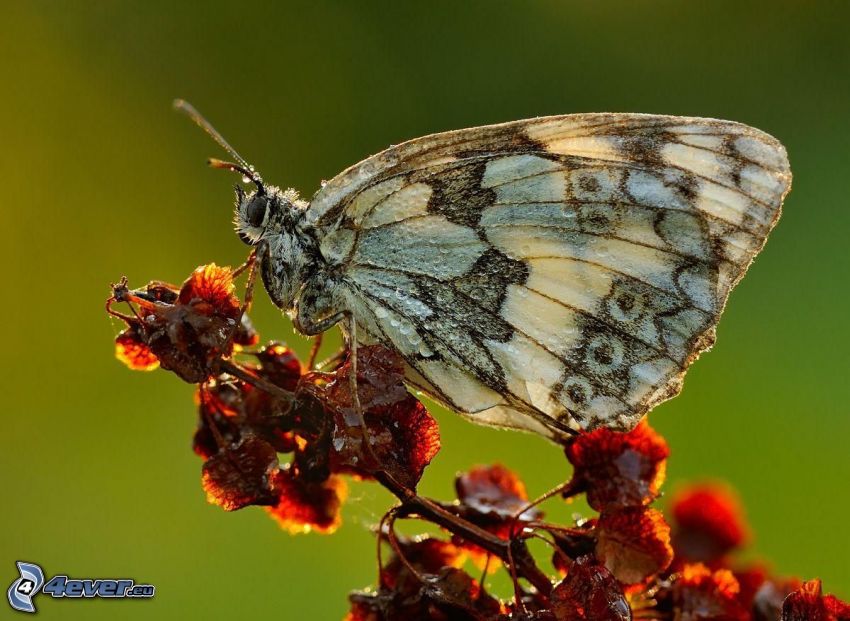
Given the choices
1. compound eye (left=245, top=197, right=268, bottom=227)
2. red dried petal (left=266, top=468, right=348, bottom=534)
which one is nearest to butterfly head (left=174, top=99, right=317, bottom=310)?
compound eye (left=245, top=197, right=268, bottom=227)

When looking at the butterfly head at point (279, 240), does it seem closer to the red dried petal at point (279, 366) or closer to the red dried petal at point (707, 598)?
the red dried petal at point (279, 366)

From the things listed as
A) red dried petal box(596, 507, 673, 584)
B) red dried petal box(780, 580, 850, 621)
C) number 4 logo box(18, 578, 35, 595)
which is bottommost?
red dried petal box(780, 580, 850, 621)

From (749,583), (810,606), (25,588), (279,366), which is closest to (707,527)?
(749,583)

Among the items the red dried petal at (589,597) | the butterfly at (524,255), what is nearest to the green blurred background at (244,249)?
the butterfly at (524,255)

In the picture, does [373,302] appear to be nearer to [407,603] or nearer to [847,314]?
[407,603]

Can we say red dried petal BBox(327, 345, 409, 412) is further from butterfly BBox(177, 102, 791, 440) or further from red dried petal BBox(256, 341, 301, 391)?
butterfly BBox(177, 102, 791, 440)
